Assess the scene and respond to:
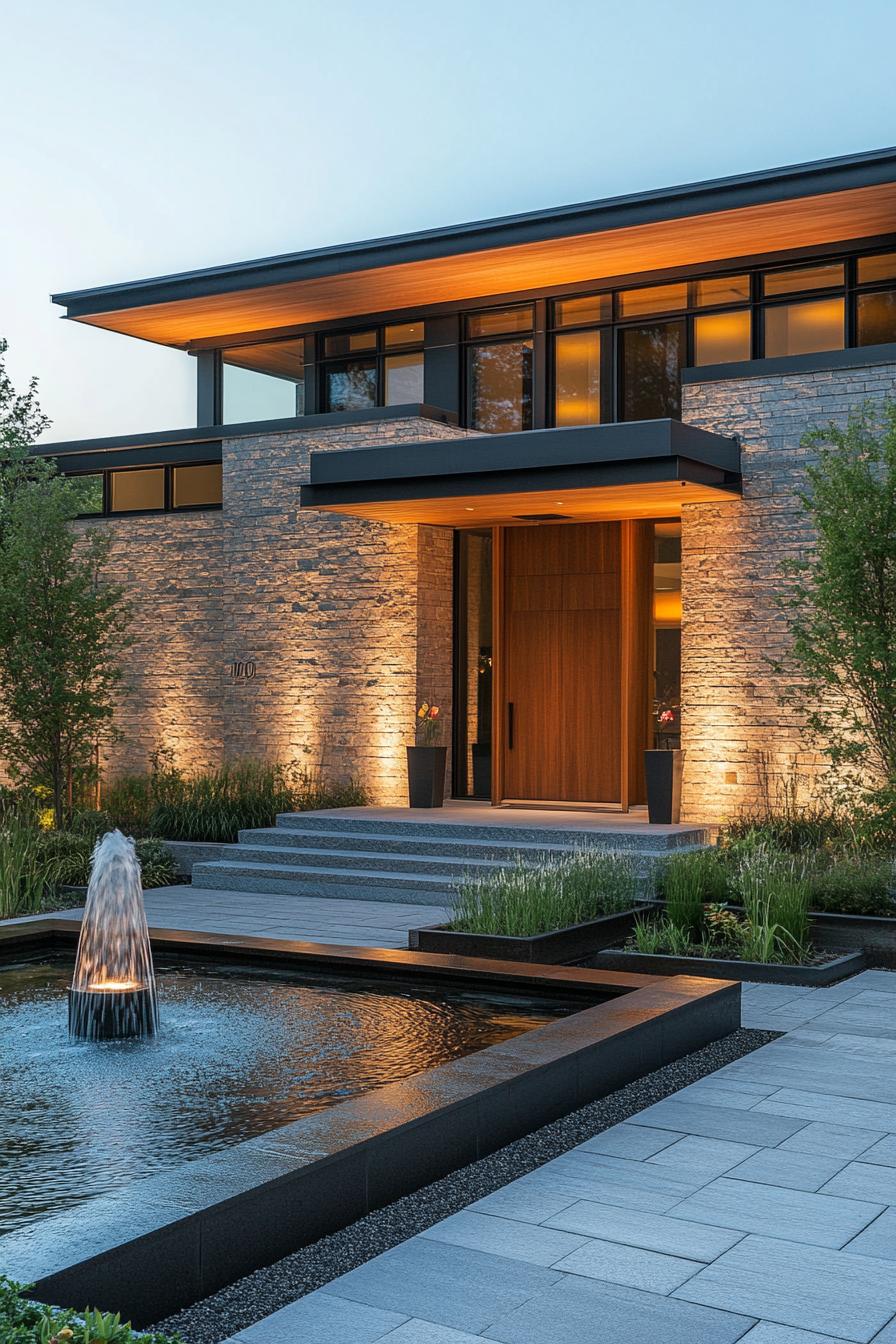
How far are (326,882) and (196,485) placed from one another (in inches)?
288

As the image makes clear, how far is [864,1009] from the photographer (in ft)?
26.4

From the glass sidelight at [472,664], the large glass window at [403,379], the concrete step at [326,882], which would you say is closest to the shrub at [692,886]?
the concrete step at [326,882]

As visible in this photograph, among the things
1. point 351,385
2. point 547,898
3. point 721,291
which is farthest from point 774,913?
point 351,385

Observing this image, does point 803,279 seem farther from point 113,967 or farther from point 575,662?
point 113,967

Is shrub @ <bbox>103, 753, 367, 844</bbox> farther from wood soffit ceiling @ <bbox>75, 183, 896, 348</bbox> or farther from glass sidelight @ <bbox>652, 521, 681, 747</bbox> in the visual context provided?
wood soffit ceiling @ <bbox>75, 183, 896, 348</bbox>

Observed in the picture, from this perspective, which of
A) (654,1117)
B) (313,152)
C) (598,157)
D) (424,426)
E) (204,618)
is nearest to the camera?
(654,1117)

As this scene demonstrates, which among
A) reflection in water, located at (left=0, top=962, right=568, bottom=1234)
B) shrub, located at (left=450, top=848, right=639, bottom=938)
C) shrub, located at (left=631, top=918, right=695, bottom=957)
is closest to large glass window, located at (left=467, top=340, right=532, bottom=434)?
shrub, located at (left=450, top=848, right=639, bottom=938)

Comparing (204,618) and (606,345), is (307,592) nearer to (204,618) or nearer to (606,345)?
(204,618)

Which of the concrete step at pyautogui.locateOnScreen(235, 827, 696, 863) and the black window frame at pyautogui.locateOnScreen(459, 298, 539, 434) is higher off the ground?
the black window frame at pyautogui.locateOnScreen(459, 298, 539, 434)

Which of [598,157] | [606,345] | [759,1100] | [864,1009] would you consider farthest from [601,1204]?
[598,157]

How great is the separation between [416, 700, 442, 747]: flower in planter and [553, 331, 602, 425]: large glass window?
393cm

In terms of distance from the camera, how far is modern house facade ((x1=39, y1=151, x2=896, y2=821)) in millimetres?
13719

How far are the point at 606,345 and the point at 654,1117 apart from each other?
1208 centimetres

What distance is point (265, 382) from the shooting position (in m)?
19.1
